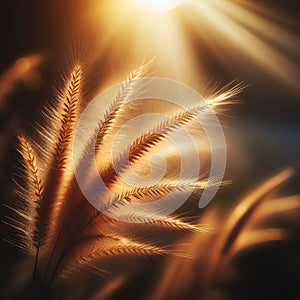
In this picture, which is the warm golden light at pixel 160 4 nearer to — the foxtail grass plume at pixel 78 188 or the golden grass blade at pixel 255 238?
the foxtail grass plume at pixel 78 188

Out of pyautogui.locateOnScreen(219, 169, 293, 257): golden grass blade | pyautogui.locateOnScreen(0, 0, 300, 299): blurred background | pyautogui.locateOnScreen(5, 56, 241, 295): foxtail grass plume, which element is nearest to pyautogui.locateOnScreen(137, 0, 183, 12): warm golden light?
pyautogui.locateOnScreen(0, 0, 300, 299): blurred background

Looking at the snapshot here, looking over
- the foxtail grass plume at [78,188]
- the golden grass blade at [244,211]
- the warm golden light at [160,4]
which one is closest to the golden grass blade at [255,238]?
the golden grass blade at [244,211]

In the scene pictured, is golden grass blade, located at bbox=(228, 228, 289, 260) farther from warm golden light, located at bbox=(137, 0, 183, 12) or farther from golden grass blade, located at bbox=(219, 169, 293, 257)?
warm golden light, located at bbox=(137, 0, 183, 12)

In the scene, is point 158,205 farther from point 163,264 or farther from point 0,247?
point 0,247

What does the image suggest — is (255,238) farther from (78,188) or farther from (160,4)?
(160,4)

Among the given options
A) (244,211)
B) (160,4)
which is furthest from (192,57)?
(244,211)
